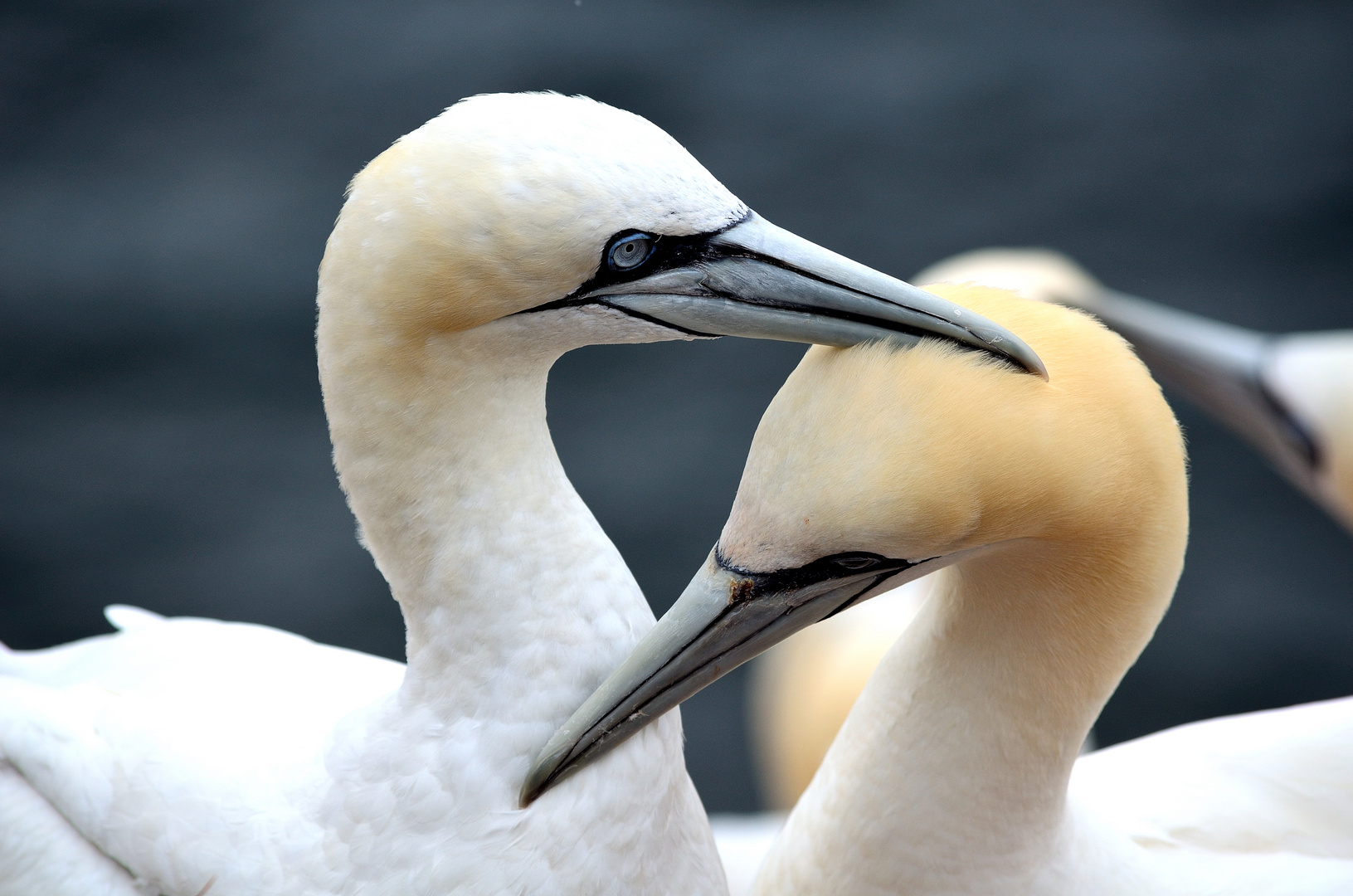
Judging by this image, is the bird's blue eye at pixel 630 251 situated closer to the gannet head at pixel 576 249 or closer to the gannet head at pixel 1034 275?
the gannet head at pixel 576 249

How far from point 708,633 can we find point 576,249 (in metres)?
0.62

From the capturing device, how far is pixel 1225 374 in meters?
5.08

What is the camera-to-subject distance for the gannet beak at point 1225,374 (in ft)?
15.8

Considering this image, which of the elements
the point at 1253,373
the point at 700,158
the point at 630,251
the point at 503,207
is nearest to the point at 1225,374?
the point at 1253,373

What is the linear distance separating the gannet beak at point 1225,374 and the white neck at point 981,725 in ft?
8.50

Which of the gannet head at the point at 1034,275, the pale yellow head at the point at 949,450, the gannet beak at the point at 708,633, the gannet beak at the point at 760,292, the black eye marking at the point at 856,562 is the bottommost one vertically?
the gannet head at the point at 1034,275

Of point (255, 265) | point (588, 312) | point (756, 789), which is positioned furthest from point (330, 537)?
point (588, 312)

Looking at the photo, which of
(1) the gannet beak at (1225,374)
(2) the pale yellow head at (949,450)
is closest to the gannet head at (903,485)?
(2) the pale yellow head at (949,450)

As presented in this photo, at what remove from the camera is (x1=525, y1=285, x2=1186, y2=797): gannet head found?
81.2 inches

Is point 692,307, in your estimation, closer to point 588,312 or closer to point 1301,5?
point 588,312

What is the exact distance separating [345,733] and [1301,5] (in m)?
7.57

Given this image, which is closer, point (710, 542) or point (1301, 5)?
point (710, 542)

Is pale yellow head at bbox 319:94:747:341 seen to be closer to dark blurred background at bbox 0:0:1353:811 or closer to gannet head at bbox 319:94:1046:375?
gannet head at bbox 319:94:1046:375

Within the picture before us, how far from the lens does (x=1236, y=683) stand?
6453 millimetres
